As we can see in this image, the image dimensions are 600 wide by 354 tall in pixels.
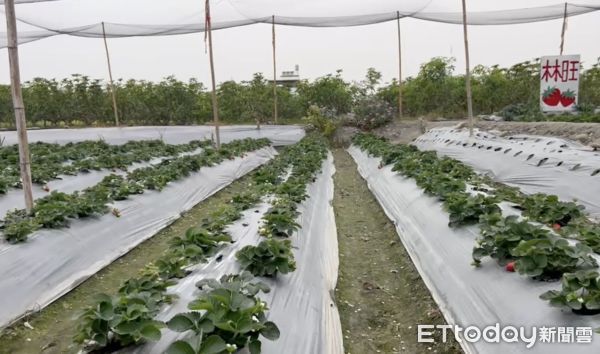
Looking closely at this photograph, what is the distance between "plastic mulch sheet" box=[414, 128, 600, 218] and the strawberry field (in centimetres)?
3

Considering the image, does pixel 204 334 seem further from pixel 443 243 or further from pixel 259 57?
pixel 259 57

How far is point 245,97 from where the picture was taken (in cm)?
1775

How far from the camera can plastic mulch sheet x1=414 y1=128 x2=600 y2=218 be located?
507 centimetres

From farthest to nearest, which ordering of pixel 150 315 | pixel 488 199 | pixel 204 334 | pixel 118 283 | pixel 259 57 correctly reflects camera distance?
pixel 259 57, pixel 118 283, pixel 488 199, pixel 150 315, pixel 204 334

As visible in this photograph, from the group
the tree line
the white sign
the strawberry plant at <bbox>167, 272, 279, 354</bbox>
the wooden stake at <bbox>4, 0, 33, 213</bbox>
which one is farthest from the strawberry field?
the tree line

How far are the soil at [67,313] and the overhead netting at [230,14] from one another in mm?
6958

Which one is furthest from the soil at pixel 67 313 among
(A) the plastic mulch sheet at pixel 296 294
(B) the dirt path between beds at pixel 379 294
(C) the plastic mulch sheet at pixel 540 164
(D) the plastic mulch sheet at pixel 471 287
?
(C) the plastic mulch sheet at pixel 540 164

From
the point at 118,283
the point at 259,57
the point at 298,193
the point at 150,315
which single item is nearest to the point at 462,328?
the point at 150,315

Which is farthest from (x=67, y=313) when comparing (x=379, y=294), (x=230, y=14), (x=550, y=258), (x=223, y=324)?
(x=230, y=14)

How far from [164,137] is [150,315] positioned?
11.7 m

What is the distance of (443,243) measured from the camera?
3.56 meters

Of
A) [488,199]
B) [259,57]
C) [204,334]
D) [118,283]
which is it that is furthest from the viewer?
[259,57]

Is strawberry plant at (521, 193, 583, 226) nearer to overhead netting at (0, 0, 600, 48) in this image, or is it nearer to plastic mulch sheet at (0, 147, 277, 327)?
plastic mulch sheet at (0, 147, 277, 327)

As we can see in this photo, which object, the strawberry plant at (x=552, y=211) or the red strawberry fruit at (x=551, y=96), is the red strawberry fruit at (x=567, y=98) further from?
the strawberry plant at (x=552, y=211)
